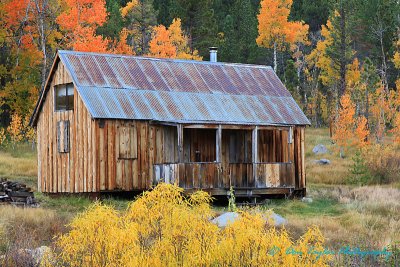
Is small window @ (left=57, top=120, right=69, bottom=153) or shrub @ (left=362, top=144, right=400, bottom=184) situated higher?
small window @ (left=57, top=120, right=69, bottom=153)

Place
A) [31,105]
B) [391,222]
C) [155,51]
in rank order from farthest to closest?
[155,51], [31,105], [391,222]

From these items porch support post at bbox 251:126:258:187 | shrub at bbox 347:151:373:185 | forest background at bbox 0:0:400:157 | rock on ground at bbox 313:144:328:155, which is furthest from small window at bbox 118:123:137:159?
rock on ground at bbox 313:144:328:155

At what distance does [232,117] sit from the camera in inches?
1107

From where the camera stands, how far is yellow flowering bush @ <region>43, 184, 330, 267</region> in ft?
31.4

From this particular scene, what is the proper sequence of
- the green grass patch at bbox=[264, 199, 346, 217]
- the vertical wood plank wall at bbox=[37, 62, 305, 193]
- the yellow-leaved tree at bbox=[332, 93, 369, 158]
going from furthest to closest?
the yellow-leaved tree at bbox=[332, 93, 369, 158]
the vertical wood plank wall at bbox=[37, 62, 305, 193]
the green grass patch at bbox=[264, 199, 346, 217]

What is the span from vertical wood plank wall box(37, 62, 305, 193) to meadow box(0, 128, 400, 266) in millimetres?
863

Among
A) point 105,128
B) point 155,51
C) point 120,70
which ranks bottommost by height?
point 105,128

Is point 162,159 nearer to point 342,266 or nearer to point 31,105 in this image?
point 342,266

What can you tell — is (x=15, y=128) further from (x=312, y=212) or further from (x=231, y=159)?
(x=312, y=212)

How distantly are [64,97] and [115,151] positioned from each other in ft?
11.0

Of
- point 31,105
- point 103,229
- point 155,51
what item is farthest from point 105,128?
point 155,51

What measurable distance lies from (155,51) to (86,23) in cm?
493

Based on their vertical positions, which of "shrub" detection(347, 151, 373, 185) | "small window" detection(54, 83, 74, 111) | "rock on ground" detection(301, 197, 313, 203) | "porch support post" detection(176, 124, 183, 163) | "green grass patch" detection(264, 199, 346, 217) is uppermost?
"small window" detection(54, 83, 74, 111)

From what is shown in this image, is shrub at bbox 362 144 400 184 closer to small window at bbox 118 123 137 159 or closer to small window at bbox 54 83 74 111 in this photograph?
small window at bbox 118 123 137 159
